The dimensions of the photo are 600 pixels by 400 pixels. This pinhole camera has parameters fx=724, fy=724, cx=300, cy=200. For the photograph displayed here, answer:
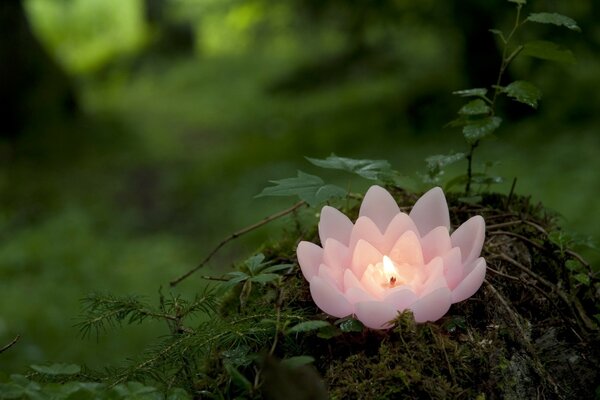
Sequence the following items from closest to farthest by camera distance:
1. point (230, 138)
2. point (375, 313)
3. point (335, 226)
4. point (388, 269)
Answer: point (375, 313) < point (388, 269) < point (335, 226) < point (230, 138)

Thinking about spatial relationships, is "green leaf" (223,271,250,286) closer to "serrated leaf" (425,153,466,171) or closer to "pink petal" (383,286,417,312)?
"pink petal" (383,286,417,312)

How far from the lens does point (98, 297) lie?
1487 millimetres

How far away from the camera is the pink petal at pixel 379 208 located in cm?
155

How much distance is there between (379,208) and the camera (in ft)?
5.11

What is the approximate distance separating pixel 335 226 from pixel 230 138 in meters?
7.41

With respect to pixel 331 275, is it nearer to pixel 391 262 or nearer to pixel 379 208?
pixel 391 262

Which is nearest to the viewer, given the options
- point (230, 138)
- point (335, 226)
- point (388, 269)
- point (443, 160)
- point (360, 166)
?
point (388, 269)

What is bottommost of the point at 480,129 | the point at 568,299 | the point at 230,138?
the point at 230,138

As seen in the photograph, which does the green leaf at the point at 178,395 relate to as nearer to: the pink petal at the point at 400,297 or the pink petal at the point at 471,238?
the pink petal at the point at 400,297

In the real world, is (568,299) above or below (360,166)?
below

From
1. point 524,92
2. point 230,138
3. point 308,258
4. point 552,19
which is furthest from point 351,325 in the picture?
point 230,138

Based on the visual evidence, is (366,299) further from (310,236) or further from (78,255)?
(78,255)

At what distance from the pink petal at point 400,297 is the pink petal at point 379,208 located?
258mm

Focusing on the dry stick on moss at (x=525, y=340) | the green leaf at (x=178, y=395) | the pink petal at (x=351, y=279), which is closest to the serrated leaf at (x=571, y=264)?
the dry stick on moss at (x=525, y=340)
